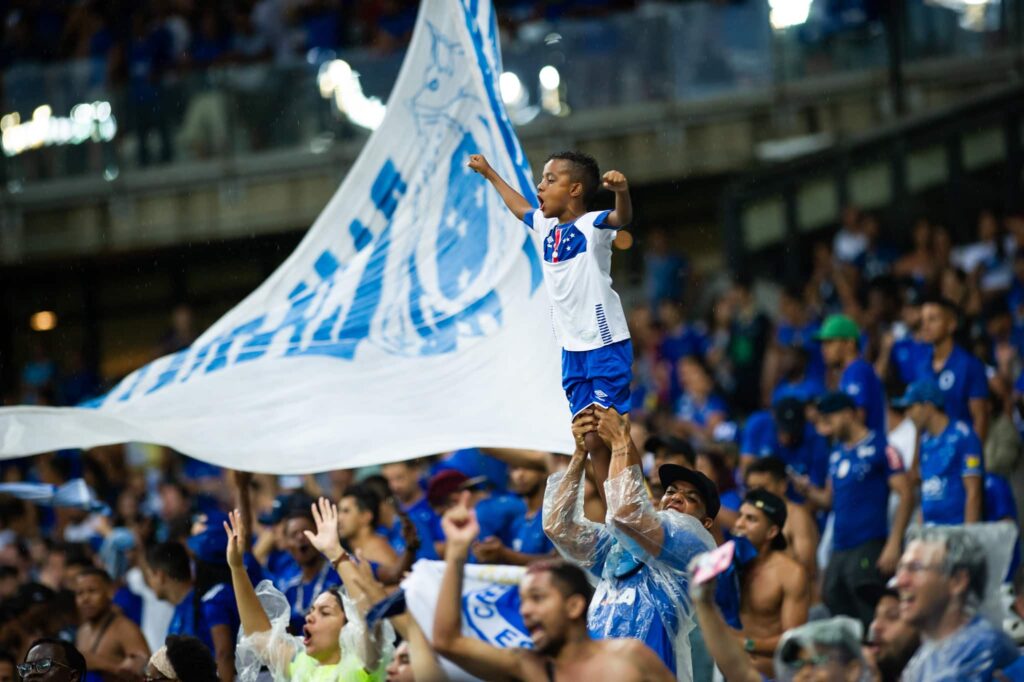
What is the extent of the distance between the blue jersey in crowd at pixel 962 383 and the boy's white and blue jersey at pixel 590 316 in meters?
3.86

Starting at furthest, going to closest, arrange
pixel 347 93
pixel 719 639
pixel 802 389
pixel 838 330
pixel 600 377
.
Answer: pixel 347 93 < pixel 802 389 < pixel 838 330 < pixel 600 377 < pixel 719 639

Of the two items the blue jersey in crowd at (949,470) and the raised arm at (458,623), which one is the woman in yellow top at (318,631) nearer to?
the raised arm at (458,623)

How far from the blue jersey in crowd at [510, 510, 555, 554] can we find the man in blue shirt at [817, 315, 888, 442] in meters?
2.10

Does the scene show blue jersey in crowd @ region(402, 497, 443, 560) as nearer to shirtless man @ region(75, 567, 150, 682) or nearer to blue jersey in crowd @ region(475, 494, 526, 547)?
blue jersey in crowd @ region(475, 494, 526, 547)

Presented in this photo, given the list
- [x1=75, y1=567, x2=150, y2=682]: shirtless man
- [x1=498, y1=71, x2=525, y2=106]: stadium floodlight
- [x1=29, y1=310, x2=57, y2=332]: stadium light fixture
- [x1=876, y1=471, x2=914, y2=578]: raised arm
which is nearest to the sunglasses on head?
[x1=75, y1=567, x2=150, y2=682]: shirtless man

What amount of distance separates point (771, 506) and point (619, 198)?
7.10ft

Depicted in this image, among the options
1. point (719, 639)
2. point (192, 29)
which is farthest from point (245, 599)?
point (192, 29)

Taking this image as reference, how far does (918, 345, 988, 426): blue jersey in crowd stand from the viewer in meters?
9.75

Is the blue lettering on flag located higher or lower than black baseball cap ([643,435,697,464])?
higher

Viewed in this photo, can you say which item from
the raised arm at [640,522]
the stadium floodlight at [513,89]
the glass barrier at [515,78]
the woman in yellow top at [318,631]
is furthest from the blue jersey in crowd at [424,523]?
the glass barrier at [515,78]

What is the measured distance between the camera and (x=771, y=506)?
7.73 metres

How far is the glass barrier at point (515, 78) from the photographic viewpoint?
16750 mm

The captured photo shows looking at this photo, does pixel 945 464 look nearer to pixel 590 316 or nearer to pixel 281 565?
pixel 590 316

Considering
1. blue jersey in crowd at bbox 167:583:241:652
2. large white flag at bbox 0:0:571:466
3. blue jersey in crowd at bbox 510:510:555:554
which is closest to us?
large white flag at bbox 0:0:571:466
